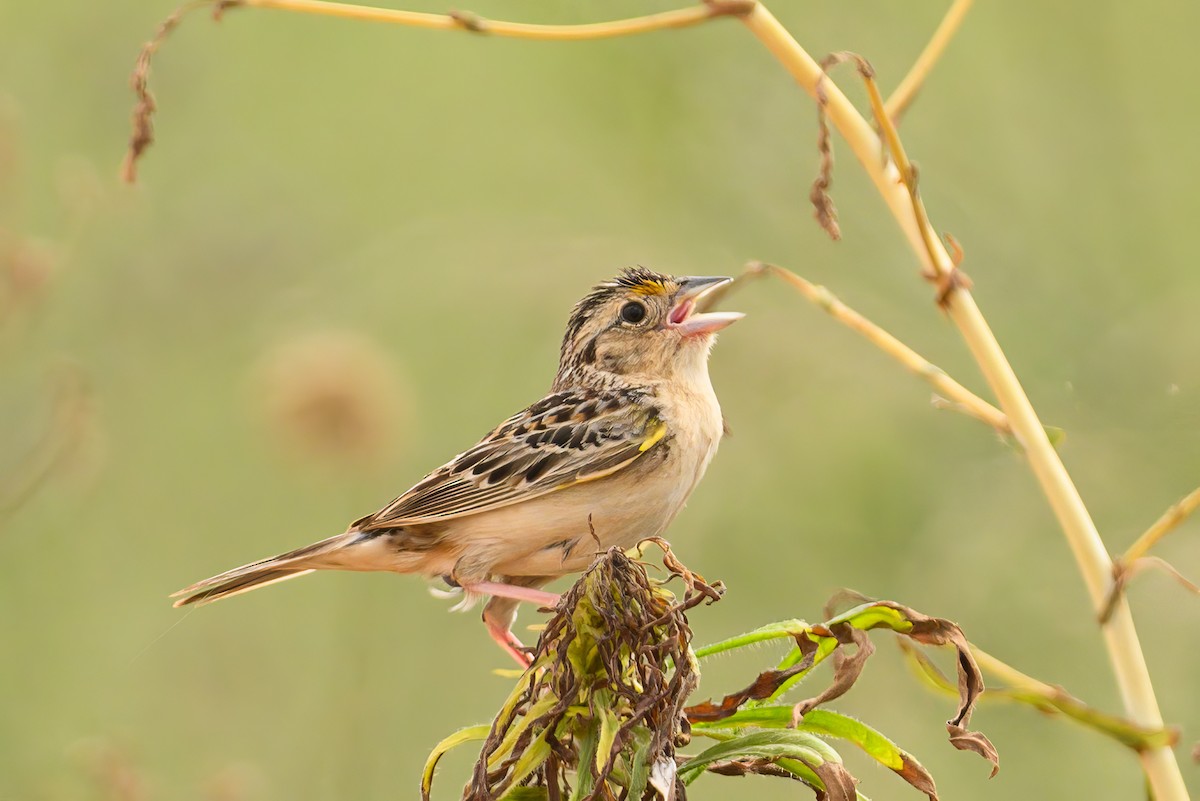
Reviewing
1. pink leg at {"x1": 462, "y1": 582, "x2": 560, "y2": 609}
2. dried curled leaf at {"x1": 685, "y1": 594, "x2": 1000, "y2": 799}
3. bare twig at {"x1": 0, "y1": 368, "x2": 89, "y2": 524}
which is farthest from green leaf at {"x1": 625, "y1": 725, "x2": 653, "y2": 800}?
bare twig at {"x1": 0, "y1": 368, "x2": 89, "y2": 524}

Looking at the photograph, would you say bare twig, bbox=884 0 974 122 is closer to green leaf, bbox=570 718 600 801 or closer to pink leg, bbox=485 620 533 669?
green leaf, bbox=570 718 600 801

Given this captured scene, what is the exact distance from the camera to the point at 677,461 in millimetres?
4145

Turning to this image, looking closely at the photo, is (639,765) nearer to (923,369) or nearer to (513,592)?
(923,369)

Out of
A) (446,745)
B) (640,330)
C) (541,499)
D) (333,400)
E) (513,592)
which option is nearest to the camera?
(446,745)

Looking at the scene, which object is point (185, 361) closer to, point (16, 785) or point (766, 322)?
point (16, 785)

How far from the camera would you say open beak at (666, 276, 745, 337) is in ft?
15.1

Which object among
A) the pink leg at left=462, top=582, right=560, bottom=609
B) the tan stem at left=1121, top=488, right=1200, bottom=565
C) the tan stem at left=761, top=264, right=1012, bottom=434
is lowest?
the pink leg at left=462, top=582, right=560, bottom=609

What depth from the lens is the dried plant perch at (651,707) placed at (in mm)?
2213

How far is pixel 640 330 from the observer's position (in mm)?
4824

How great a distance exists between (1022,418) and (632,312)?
9.26 feet

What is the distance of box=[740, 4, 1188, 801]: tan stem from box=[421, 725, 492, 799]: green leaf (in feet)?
3.27

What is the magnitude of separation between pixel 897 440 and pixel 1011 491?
0.70 metres

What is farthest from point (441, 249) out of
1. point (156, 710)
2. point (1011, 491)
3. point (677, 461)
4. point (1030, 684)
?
point (1030, 684)

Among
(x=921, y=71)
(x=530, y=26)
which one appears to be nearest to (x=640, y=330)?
(x=530, y=26)
